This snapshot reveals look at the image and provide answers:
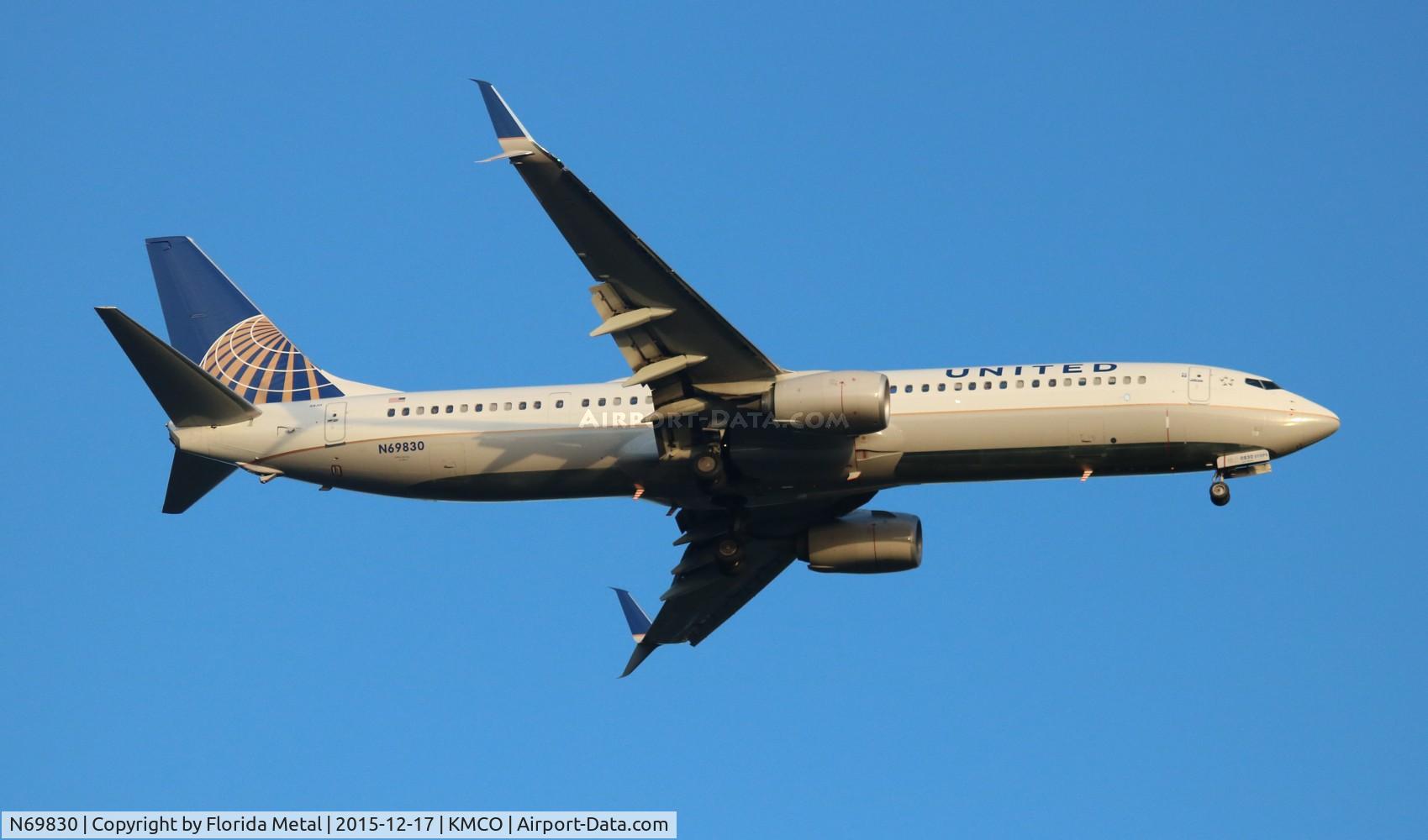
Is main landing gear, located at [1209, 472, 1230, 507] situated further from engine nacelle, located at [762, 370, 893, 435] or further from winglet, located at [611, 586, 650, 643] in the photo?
winglet, located at [611, 586, 650, 643]

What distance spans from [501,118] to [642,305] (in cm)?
682

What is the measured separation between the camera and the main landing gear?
159ft

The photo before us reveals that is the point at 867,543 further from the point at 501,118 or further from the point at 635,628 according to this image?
the point at 501,118

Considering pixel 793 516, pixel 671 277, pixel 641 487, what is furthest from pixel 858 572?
pixel 671 277

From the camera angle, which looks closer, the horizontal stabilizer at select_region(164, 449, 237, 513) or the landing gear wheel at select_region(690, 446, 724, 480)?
the landing gear wheel at select_region(690, 446, 724, 480)

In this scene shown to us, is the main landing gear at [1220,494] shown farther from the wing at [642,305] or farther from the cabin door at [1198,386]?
the wing at [642,305]

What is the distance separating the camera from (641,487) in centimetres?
5031

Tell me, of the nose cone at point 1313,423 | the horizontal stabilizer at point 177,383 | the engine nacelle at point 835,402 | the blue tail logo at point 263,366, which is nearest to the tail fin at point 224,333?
the blue tail logo at point 263,366

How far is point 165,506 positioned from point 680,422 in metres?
16.0

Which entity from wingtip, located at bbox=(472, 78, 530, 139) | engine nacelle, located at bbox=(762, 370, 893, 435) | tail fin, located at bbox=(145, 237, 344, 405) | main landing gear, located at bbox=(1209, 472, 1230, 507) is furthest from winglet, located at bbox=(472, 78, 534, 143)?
main landing gear, located at bbox=(1209, 472, 1230, 507)

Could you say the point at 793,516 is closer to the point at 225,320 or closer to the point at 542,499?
the point at 542,499

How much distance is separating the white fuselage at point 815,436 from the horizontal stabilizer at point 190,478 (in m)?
0.67

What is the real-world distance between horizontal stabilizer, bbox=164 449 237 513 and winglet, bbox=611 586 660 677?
14.5 meters

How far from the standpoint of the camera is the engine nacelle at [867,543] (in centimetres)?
5422
